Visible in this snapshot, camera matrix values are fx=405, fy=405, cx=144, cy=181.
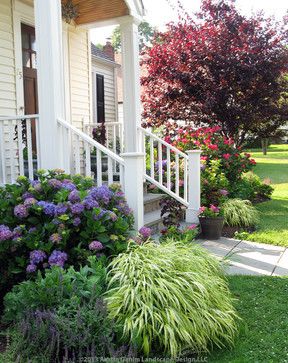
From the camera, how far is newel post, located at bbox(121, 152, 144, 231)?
165 inches

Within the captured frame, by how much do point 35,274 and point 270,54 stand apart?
7865 millimetres

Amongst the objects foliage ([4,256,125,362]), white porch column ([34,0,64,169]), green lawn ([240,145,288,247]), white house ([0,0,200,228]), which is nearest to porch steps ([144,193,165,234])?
white house ([0,0,200,228])

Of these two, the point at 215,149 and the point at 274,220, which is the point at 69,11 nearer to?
the point at 215,149

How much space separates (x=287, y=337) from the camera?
2.85 meters

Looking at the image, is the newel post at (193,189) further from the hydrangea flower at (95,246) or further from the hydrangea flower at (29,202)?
the hydrangea flower at (29,202)

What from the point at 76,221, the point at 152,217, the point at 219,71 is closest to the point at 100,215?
the point at 76,221

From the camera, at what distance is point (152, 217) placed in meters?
5.83

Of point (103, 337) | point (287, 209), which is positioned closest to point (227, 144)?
point (287, 209)

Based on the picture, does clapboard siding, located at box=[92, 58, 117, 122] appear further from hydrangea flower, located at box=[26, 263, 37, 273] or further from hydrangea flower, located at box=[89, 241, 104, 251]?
hydrangea flower, located at box=[26, 263, 37, 273]

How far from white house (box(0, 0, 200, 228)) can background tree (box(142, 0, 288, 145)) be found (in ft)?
6.99

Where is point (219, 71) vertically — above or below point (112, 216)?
above

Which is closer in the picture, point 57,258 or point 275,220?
point 57,258

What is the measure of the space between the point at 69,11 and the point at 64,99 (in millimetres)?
3049

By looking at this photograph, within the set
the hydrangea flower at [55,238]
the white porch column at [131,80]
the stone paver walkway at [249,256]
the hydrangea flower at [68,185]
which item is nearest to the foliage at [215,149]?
the white porch column at [131,80]
